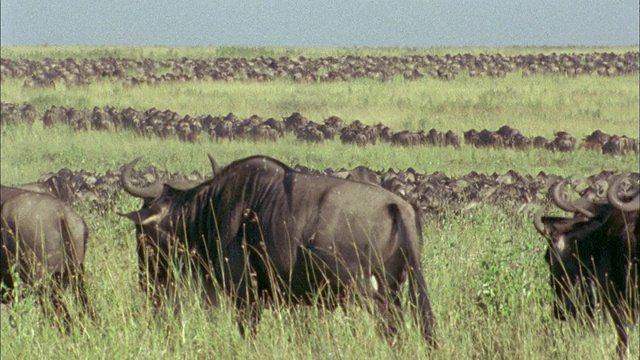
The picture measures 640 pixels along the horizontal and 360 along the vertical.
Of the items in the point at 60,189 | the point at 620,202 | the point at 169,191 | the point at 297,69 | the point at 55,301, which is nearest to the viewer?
the point at 620,202

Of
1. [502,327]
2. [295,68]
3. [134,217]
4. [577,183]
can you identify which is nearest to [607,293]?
[502,327]

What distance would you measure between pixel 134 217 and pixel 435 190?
7.05 m

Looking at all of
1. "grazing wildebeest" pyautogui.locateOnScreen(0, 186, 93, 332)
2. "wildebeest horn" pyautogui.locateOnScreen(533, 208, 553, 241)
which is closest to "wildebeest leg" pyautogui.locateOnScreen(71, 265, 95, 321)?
"grazing wildebeest" pyautogui.locateOnScreen(0, 186, 93, 332)

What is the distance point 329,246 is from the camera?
6.39 meters

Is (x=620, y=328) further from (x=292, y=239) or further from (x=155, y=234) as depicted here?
(x=155, y=234)

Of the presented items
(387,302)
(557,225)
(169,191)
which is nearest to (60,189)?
(169,191)

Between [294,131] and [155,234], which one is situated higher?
[155,234]

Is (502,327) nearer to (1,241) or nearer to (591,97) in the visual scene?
(1,241)

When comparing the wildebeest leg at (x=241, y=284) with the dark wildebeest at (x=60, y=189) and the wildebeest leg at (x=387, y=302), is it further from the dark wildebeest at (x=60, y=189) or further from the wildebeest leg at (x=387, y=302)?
the dark wildebeest at (x=60, y=189)

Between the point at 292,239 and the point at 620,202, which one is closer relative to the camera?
the point at 620,202

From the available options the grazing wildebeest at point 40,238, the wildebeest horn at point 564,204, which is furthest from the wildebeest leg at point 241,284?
the wildebeest horn at point 564,204

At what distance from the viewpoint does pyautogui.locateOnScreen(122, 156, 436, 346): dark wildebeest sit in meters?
6.38

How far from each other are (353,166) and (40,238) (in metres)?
12.8

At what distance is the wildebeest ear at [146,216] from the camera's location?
707 centimetres
